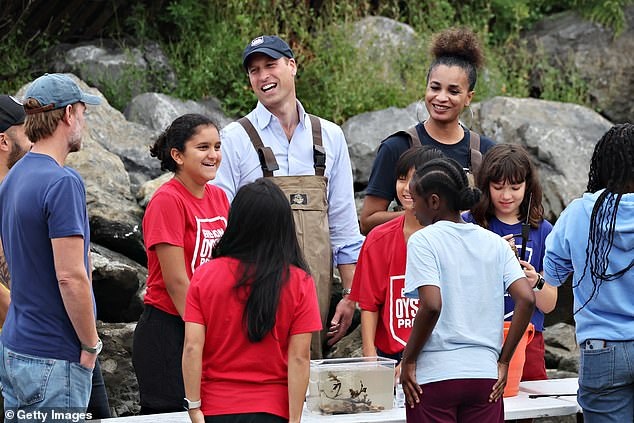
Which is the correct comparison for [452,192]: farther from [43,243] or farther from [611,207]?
[43,243]

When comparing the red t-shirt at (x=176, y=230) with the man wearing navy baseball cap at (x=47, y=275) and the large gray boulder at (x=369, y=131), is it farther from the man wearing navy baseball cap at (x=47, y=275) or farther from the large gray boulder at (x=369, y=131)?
the large gray boulder at (x=369, y=131)

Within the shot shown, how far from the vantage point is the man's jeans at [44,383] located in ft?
11.1

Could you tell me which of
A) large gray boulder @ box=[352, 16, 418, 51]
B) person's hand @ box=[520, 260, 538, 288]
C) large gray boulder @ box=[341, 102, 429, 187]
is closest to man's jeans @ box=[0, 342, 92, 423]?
person's hand @ box=[520, 260, 538, 288]

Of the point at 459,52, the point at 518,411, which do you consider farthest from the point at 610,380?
the point at 459,52

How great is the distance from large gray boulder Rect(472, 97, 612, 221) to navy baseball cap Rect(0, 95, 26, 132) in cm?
492

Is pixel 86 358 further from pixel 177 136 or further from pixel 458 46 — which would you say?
pixel 458 46

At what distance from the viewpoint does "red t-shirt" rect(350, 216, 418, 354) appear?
427 centimetres

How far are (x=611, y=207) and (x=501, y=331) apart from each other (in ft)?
2.07

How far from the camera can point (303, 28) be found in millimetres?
10211

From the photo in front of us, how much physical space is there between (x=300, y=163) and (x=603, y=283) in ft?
5.40

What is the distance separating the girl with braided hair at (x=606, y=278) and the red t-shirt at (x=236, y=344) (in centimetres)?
111

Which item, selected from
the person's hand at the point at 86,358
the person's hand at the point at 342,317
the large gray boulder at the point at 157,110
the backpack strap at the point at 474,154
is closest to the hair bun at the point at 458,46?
the backpack strap at the point at 474,154

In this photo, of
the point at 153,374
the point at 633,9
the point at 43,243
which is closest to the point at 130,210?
the point at 153,374

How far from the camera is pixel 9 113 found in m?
4.65
